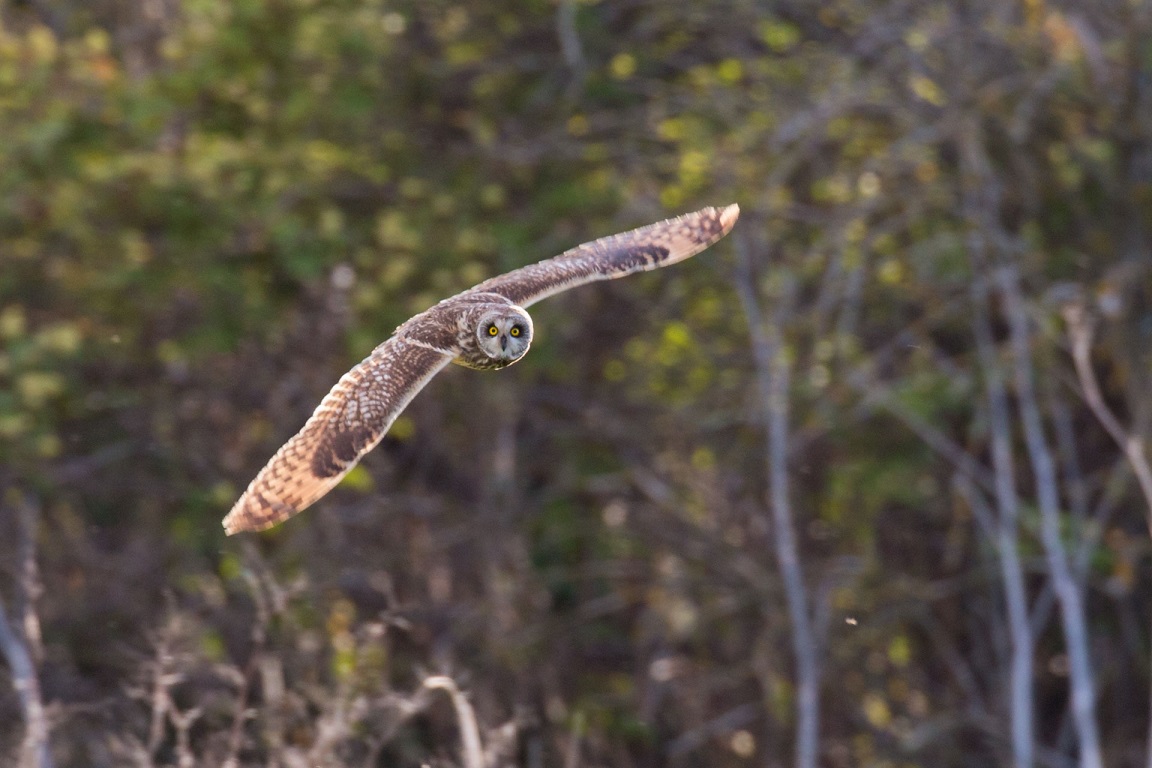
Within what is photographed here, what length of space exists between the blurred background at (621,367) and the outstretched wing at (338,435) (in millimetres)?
2666

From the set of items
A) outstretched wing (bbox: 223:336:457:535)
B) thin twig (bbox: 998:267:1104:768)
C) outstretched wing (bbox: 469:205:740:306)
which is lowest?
thin twig (bbox: 998:267:1104:768)

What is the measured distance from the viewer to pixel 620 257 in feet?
20.0

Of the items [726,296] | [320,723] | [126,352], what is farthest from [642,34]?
[320,723]

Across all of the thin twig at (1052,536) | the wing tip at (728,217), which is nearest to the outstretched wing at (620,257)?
the wing tip at (728,217)

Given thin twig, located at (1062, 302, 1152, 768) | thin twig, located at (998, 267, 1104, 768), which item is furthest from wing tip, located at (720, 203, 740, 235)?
thin twig, located at (998, 267, 1104, 768)

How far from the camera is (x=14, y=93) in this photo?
8.63 meters

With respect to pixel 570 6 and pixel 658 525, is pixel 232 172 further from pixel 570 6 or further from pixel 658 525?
pixel 658 525

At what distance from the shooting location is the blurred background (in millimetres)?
8570

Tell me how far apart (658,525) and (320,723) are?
441 centimetres

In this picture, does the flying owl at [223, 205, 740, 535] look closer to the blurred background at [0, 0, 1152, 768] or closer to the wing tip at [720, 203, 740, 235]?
the wing tip at [720, 203, 740, 235]

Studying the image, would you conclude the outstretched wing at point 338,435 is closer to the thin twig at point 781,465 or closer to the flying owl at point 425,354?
the flying owl at point 425,354

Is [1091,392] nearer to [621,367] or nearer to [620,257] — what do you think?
[620,257]

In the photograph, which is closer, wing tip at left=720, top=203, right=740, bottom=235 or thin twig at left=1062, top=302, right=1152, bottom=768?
wing tip at left=720, top=203, right=740, bottom=235

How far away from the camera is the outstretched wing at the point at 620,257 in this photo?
5.95 m
